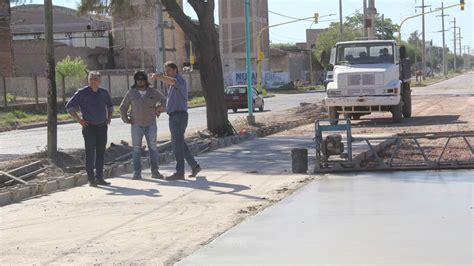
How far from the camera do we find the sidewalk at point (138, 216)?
6695mm

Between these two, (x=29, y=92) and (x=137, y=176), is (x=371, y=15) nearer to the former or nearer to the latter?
(x=29, y=92)

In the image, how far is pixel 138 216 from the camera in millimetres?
8406

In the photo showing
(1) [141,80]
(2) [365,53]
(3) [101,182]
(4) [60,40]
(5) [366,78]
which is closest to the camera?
(3) [101,182]

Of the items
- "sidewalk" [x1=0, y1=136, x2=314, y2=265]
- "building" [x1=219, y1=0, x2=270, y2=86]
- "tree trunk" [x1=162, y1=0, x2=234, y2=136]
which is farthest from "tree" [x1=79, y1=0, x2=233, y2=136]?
"building" [x1=219, y1=0, x2=270, y2=86]

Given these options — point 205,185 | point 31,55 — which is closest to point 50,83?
point 205,185

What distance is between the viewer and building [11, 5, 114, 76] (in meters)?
69.1

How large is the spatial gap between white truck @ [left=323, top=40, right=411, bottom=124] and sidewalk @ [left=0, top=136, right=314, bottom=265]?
32.1ft

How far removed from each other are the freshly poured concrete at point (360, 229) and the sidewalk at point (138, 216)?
39 centimetres

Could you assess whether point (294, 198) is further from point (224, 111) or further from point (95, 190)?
point (224, 111)

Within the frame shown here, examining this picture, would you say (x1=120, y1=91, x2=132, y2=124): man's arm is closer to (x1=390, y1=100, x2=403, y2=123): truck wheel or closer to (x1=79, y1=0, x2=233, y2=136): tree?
(x1=79, y1=0, x2=233, y2=136): tree

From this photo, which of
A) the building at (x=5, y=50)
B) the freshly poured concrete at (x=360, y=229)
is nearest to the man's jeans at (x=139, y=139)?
the freshly poured concrete at (x=360, y=229)

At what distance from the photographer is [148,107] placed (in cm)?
1134

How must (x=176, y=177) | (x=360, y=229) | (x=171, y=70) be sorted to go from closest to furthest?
(x=360, y=229) < (x=171, y=70) < (x=176, y=177)

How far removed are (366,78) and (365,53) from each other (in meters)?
1.32
